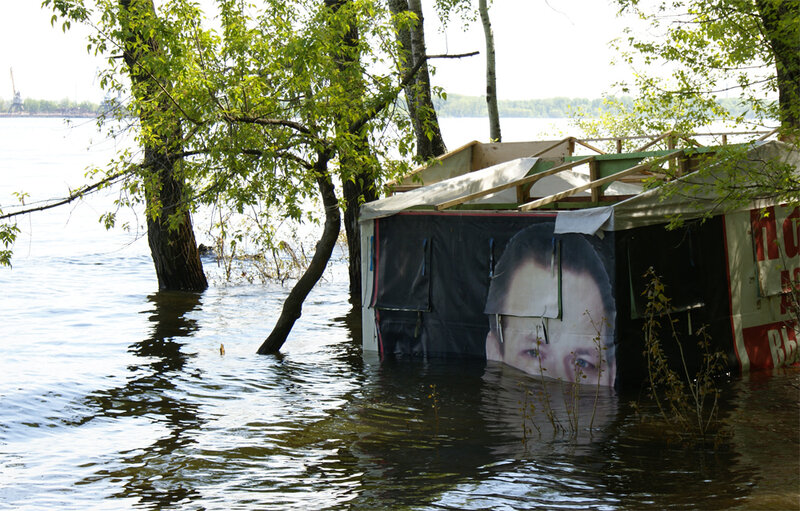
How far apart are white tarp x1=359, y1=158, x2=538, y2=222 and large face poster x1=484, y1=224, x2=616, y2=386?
4.31 feet

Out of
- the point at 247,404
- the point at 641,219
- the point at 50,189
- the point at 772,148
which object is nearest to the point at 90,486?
the point at 247,404

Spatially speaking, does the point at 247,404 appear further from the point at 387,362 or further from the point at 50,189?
the point at 50,189

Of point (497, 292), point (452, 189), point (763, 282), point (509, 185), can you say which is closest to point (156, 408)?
point (497, 292)

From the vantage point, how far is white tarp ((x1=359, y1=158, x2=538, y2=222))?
12406 mm

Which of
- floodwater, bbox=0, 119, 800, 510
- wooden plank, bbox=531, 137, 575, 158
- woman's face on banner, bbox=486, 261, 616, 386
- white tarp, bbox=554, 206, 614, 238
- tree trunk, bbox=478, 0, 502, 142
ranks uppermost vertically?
tree trunk, bbox=478, 0, 502, 142

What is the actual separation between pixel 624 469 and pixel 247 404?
17.0 feet

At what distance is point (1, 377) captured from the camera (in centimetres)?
1321

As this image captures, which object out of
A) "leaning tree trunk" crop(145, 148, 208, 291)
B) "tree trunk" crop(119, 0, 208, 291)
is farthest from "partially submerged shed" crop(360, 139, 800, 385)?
"leaning tree trunk" crop(145, 148, 208, 291)

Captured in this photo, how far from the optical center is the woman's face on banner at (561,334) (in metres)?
10.5

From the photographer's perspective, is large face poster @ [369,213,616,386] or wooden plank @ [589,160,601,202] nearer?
large face poster @ [369,213,616,386]

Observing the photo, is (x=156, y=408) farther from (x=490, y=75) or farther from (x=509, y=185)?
(x=490, y=75)

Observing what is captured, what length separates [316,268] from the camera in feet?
44.7

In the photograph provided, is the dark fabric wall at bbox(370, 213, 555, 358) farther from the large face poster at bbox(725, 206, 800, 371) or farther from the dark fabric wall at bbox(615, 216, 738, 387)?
the large face poster at bbox(725, 206, 800, 371)

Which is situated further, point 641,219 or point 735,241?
point 735,241
